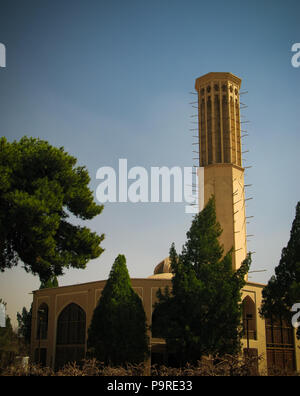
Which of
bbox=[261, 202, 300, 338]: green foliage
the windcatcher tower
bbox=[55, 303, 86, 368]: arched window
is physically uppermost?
the windcatcher tower

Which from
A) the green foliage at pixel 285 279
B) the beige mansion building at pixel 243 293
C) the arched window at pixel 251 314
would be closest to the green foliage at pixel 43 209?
the green foliage at pixel 285 279

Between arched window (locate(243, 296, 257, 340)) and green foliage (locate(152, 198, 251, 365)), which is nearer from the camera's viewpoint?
green foliage (locate(152, 198, 251, 365))

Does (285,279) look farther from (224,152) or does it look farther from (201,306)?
(224,152)

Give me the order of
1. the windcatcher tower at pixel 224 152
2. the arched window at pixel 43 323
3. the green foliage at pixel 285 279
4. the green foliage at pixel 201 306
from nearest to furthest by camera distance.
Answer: the green foliage at pixel 201 306, the green foliage at pixel 285 279, the arched window at pixel 43 323, the windcatcher tower at pixel 224 152

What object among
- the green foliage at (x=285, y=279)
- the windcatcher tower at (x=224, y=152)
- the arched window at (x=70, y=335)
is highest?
the windcatcher tower at (x=224, y=152)

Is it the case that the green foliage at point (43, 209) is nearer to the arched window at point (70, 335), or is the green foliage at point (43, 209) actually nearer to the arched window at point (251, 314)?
the arched window at point (70, 335)

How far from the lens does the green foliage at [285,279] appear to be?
26672mm

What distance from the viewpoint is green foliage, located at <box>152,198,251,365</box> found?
2580 centimetres

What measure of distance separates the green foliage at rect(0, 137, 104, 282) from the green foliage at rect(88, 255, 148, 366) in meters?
7.03

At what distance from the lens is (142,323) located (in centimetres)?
2892

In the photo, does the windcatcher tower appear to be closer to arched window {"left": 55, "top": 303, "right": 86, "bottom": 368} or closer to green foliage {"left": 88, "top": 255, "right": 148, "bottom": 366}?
arched window {"left": 55, "top": 303, "right": 86, "bottom": 368}

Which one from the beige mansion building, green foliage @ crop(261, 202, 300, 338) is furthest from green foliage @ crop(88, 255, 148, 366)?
green foliage @ crop(261, 202, 300, 338)

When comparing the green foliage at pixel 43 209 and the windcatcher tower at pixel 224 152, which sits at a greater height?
the windcatcher tower at pixel 224 152

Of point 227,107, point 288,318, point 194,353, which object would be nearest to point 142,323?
point 194,353
